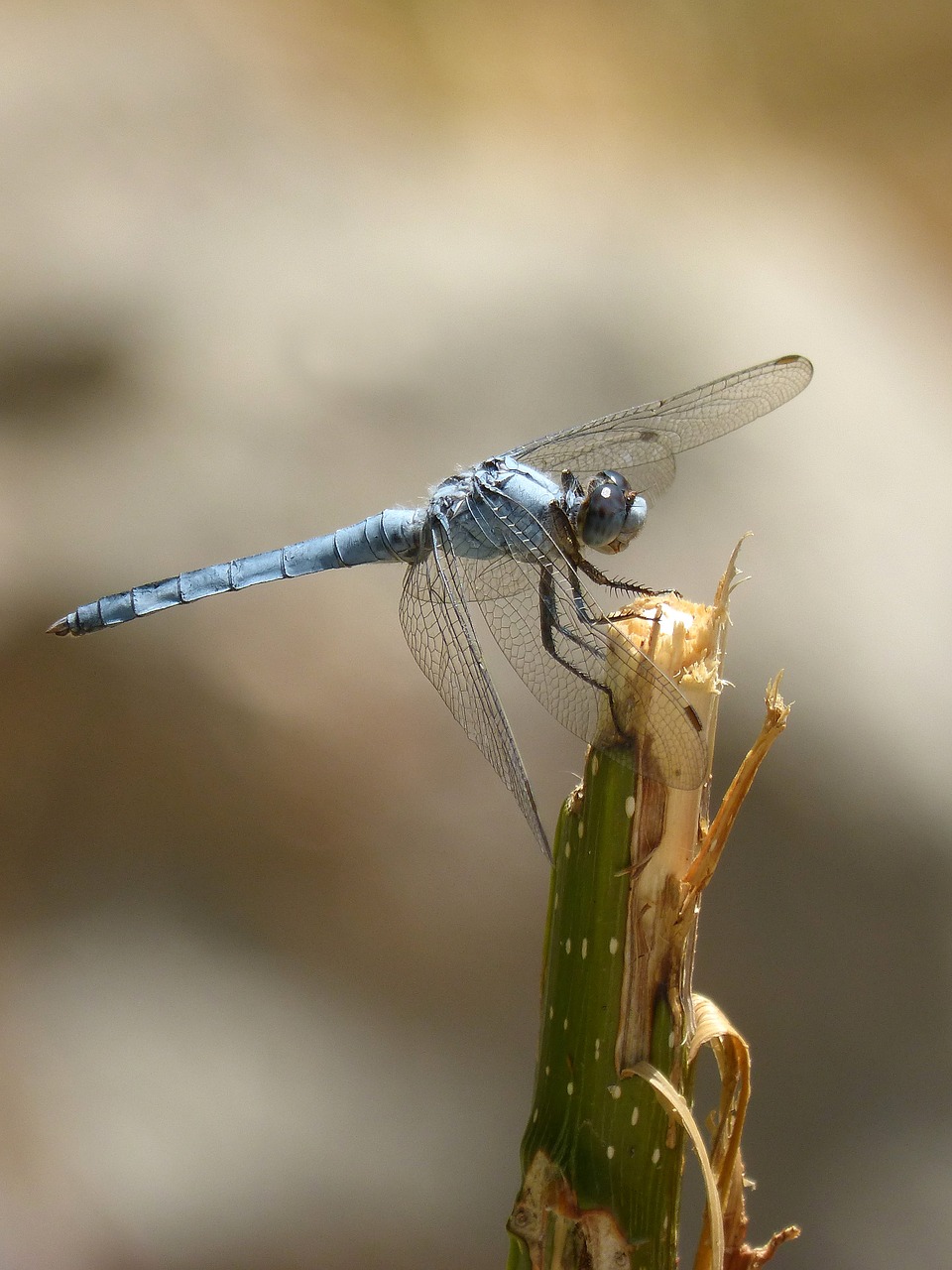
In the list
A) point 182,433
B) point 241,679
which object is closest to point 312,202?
point 182,433

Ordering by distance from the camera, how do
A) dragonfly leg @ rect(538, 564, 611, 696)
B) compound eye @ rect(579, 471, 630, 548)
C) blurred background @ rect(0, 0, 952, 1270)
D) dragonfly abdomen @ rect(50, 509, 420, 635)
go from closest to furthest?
dragonfly leg @ rect(538, 564, 611, 696)
compound eye @ rect(579, 471, 630, 548)
dragonfly abdomen @ rect(50, 509, 420, 635)
blurred background @ rect(0, 0, 952, 1270)

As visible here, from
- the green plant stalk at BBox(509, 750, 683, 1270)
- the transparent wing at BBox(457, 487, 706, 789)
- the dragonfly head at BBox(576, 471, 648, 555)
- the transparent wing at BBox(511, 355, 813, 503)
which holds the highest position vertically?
the transparent wing at BBox(511, 355, 813, 503)

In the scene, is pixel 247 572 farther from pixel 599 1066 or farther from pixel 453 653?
pixel 599 1066

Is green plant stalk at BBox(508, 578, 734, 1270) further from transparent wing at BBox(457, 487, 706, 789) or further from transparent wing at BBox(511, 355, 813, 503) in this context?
transparent wing at BBox(511, 355, 813, 503)

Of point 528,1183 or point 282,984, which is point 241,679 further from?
point 528,1183

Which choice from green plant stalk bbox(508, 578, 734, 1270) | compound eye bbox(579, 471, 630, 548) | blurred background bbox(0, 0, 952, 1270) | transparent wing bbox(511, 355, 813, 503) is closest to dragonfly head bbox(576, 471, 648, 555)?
compound eye bbox(579, 471, 630, 548)

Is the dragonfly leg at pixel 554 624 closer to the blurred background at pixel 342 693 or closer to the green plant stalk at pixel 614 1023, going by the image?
the green plant stalk at pixel 614 1023

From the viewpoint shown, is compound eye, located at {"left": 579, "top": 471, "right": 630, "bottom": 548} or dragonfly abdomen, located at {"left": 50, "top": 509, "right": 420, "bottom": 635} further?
dragonfly abdomen, located at {"left": 50, "top": 509, "right": 420, "bottom": 635}
